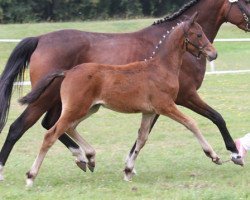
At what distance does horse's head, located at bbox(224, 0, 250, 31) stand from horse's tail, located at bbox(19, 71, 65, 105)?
8.07 feet

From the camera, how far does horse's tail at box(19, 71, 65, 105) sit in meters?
7.29

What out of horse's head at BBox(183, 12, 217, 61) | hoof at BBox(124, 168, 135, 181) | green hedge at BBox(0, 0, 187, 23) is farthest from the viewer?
green hedge at BBox(0, 0, 187, 23)

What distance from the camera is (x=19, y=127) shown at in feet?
25.5

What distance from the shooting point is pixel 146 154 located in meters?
9.31

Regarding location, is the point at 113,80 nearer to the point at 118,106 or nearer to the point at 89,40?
the point at 118,106

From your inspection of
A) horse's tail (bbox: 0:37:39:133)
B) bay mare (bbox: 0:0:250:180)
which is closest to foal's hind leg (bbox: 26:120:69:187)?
bay mare (bbox: 0:0:250:180)

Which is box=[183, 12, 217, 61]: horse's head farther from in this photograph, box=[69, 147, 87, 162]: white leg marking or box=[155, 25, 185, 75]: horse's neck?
box=[69, 147, 87, 162]: white leg marking

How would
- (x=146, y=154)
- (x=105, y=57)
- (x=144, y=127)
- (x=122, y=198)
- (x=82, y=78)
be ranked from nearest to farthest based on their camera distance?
(x=122, y=198) < (x=82, y=78) < (x=144, y=127) < (x=105, y=57) < (x=146, y=154)

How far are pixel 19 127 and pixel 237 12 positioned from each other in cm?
303

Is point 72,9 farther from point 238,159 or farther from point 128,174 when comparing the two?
point 128,174

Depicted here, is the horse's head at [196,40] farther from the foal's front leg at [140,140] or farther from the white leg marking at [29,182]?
the white leg marking at [29,182]

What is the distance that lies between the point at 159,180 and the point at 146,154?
1785 mm

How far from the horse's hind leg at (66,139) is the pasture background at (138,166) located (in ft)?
0.56

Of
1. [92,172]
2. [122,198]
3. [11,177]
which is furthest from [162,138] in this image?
[122,198]
